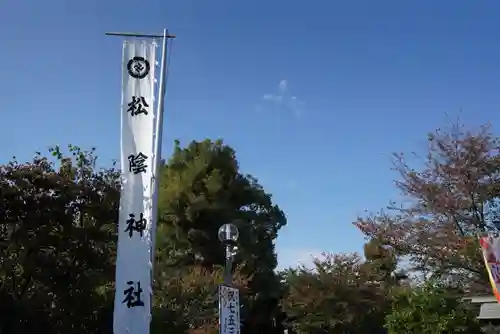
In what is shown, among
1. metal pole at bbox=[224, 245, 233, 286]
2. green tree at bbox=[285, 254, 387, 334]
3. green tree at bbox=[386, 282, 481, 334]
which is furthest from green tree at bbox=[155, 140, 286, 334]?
metal pole at bbox=[224, 245, 233, 286]

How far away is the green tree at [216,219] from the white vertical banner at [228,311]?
18200 millimetres

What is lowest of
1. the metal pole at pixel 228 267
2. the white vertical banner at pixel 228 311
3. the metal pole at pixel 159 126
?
the white vertical banner at pixel 228 311

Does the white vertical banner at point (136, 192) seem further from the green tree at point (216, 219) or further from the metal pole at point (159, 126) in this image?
the green tree at point (216, 219)

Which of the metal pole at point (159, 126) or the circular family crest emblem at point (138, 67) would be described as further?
the circular family crest emblem at point (138, 67)

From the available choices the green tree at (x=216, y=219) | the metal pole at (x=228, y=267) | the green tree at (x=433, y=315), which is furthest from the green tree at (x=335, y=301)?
the metal pole at (x=228, y=267)

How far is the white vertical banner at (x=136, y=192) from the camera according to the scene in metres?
7.88

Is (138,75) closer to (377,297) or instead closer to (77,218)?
(77,218)

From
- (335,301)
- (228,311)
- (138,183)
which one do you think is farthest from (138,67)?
(335,301)

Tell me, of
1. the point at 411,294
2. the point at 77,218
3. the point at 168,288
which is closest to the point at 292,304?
the point at 168,288

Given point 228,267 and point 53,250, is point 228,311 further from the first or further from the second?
point 53,250

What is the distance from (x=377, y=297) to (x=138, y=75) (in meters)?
18.7

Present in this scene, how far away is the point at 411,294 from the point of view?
1540cm

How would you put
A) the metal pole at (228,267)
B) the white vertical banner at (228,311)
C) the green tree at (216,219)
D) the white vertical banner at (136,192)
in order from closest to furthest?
the white vertical banner at (228,311)
the white vertical banner at (136,192)
the metal pole at (228,267)
the green tree at (216,219)

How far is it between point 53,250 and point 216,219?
512 inches
